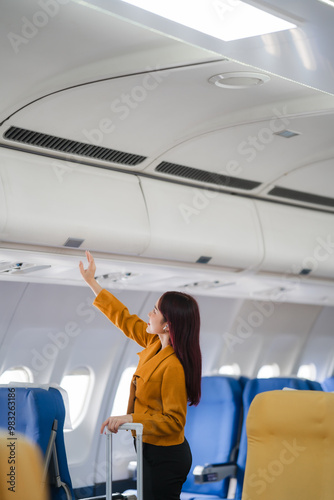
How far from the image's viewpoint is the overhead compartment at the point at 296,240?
18.4ft

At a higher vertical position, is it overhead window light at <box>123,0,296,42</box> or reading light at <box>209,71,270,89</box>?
reading light at <box>209,71,270,89</box>

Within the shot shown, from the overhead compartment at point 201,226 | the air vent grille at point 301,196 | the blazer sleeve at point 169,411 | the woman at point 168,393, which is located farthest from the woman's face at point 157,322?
the air vent grille at point 301,196

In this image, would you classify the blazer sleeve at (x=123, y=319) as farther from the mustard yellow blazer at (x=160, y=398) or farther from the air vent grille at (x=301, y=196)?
the air vent grille at (x=301, y=196)

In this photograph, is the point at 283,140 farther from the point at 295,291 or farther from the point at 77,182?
the point at 295,291

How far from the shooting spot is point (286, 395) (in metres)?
3.64

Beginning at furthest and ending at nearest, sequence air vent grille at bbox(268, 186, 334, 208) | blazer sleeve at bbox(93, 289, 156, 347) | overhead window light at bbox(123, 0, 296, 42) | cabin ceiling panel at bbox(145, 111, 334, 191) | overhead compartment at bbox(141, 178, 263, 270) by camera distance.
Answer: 1. air vent grille at bbox(268, 186, 334, 208)
2. overhead compartment at bbox(141, 178, 263, 270)
3. cabin ceiling panel at bbox(145, 111, 334, 191)
4. blazer sleeve at bbox(93, 289, 156, 347)
5. overhead window light at bbox(123, 0, 296, 42)

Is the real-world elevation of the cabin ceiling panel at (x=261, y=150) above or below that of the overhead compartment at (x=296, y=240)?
above

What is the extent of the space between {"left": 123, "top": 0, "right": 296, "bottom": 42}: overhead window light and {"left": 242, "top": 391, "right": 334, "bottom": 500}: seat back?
6.69ft

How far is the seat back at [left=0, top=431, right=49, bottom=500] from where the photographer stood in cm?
354

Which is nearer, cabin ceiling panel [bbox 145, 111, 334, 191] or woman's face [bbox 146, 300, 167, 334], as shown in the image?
woman's face [bbox 146, 300, 167, 334]

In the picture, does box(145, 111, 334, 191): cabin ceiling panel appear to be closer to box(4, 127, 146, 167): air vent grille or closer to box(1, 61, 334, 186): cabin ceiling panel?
box(1, 61, 334, 186): cabin ceiling panel

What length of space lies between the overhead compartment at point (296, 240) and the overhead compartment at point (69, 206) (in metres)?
1.41

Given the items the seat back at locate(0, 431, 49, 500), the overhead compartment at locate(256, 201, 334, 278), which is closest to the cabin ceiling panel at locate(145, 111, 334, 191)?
the overhead compartment at locate(256, 201, 334, 278)

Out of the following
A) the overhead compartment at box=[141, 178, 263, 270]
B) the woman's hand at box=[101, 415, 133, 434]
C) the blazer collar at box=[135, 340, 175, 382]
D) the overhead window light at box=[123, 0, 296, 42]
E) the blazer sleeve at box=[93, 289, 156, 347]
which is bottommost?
the woman's hand at box=[101, 415, 133, 434]
